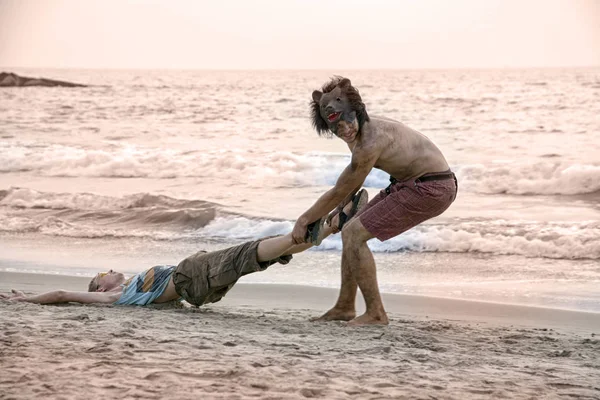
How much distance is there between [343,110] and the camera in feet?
16.8

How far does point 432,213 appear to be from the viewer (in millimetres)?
5488

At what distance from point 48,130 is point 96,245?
1533 centimetres

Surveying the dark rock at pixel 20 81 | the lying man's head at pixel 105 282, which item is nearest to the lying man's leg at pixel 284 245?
the lying man's head at pixel 105 282

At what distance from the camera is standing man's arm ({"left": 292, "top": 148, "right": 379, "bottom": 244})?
5.05 m

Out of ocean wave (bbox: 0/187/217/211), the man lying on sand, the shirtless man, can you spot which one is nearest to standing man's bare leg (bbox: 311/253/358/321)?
the shirtless man

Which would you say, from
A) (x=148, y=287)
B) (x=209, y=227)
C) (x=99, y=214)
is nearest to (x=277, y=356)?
(x=148, y=287)

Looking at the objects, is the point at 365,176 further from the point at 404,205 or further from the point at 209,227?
the point at 209,227

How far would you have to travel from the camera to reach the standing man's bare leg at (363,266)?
537 centimetres

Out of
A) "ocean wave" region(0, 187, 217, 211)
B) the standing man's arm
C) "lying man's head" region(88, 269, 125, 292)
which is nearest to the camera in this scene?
the standing man's arm

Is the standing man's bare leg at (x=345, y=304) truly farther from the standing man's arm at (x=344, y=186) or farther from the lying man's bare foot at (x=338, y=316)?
the standing man's arm at (x=344, y=186)

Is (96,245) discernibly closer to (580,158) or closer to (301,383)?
(301,383)

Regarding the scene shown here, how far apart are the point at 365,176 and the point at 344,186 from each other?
16 centimetres

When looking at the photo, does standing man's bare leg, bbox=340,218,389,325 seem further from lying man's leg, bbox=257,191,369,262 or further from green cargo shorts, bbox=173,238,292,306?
green cargo shorts, bbox=173,238,292,306

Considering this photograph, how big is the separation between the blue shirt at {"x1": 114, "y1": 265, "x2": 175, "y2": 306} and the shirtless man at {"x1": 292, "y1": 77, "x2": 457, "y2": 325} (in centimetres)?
99
